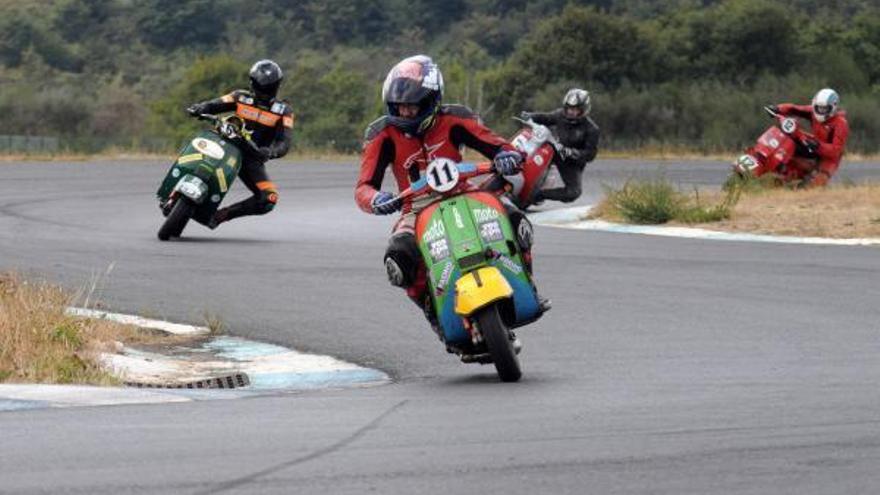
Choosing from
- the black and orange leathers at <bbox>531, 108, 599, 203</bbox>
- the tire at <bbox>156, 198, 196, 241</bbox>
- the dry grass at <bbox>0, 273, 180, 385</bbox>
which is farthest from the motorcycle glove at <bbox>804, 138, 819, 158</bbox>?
the dry grass at <bbox>0, 273, 180, 385</bbox>

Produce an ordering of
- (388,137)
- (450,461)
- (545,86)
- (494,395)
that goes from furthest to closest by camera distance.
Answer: (545,86) < (388,137) < (494,395) < (450,461)

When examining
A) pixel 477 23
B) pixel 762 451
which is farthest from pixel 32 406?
pixel 477 23

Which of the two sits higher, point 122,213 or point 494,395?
point 494,395

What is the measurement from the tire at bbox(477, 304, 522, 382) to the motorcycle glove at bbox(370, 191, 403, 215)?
0.97 metres

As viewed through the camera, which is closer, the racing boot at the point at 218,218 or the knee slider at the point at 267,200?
the racing boot at the point at 218,218

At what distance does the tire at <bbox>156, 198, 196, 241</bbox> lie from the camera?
19.6m

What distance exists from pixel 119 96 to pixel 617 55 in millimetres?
21264

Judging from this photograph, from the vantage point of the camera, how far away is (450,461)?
22.5 ft

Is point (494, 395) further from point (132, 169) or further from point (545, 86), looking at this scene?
point (545, 86)

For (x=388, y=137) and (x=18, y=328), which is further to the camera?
(x=388, y=137)

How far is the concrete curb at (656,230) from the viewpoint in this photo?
65.3ft

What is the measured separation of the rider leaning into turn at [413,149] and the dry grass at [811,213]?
1002 cm

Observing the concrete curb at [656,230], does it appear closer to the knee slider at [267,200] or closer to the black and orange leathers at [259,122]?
the knee slider at [267,200]

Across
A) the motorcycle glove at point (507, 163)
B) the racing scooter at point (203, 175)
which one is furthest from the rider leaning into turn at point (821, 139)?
the motorcycle glove at point (507, 163)
